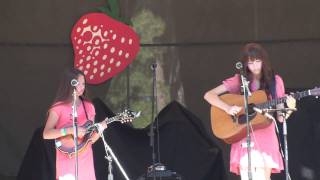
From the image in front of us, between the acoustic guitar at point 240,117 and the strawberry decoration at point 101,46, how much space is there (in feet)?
7.87

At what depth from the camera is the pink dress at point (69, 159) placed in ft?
16.1

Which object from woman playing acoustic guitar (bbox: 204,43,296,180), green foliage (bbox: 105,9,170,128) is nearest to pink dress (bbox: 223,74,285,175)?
woman playing acoustic guitar (bbox: 204,43,296,180)

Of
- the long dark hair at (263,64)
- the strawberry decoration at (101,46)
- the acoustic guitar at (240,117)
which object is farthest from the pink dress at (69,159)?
the strawberry decoration at (101,46)

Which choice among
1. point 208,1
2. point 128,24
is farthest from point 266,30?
point 128,24

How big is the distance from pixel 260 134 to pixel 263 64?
0.55m

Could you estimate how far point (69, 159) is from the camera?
16.2 feet

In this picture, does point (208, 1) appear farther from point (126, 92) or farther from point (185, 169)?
point (185, 169)

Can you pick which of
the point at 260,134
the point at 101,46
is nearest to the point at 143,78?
the point at 101,46

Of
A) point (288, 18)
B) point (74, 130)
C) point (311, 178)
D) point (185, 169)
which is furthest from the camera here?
point (288, 18)

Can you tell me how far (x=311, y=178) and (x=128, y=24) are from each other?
279 centimetres

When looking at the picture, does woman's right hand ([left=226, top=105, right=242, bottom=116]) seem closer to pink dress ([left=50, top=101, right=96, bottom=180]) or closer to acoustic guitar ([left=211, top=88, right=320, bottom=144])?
acoustic guitar ([left=211, top=88, right=320, bottom=144])

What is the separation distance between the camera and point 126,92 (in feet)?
24.8

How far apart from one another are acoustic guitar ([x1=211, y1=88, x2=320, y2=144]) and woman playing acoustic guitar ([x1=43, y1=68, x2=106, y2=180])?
1.01 m

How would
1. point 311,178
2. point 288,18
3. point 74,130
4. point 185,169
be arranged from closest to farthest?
point 74,130 → point 311,178 → point 185,169 → point 288,18
